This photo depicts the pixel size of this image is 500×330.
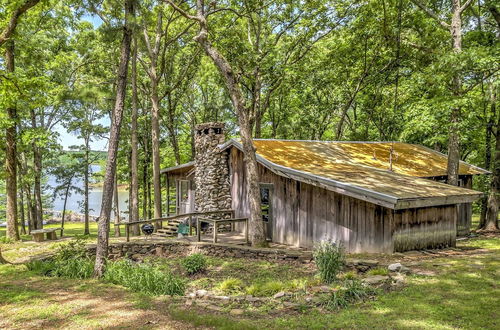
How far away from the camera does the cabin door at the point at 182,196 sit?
63.0 ft

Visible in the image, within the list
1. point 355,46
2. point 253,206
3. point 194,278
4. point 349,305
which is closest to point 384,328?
point 349,305

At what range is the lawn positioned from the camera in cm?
547

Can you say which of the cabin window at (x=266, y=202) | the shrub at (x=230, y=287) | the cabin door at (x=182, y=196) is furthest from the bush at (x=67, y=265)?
the cabin door at (x=182, y=196)

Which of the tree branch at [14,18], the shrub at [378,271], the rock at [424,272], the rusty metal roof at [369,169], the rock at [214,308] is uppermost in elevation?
the tree branch at [14,18]

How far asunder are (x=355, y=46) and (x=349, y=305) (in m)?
16.9

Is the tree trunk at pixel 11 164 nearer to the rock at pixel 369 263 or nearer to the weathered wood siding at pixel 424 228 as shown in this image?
the rock at pixel 369 263

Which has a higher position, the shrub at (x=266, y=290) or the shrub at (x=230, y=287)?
the shrub at (x=266, y=290)

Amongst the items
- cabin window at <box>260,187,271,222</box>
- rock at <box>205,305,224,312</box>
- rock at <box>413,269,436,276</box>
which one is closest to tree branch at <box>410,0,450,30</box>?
cabin window at <box>260,187,271,222</box>

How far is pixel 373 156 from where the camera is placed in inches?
615

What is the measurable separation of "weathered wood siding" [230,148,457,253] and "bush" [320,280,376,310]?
3534mm

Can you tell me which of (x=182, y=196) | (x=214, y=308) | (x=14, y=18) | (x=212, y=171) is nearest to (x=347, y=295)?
(x=214, y=308)

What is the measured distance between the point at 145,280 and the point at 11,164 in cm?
1058

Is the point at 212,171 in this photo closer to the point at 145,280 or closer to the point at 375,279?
the point at 145,280

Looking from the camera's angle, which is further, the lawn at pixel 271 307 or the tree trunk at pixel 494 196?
the tree trunk at pixel 494 196
